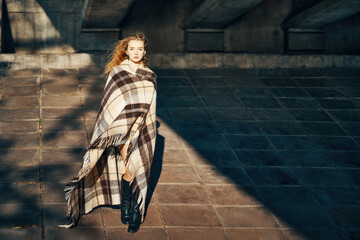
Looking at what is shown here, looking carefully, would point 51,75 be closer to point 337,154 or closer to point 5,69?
point 5,69

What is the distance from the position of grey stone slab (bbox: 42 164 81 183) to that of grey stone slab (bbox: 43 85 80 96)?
2.66 m

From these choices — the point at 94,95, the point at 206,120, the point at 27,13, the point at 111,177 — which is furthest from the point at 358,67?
the point at 111,177

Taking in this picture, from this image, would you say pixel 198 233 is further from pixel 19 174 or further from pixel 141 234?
pixel 19 174

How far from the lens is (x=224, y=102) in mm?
8945

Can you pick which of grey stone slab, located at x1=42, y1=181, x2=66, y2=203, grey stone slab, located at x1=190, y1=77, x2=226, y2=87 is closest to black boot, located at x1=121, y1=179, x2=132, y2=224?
grey stone slab, located at x1=42, y1=181, x2=66, y2=203

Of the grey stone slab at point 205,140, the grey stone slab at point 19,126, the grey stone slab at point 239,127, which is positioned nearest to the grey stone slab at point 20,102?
the grey stone slab at point 19,126

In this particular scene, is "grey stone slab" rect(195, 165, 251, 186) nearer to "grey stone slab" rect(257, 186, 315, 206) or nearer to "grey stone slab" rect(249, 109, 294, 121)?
"grey stone slab" rect(257, 186, 315, 206)

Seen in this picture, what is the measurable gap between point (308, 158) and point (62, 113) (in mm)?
3595

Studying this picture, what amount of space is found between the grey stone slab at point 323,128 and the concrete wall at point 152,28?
3.51 m

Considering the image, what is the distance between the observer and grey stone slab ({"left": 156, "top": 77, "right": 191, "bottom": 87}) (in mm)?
9684

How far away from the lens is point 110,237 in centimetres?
489

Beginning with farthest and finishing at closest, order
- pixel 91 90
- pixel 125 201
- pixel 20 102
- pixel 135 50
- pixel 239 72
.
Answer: pixel 239 72 → pixel 91 90 → pixel 20 102 → pixel 125 201 → pixel 135 50

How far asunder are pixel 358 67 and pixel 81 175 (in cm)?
800

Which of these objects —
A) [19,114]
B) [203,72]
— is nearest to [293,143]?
[203,72]
